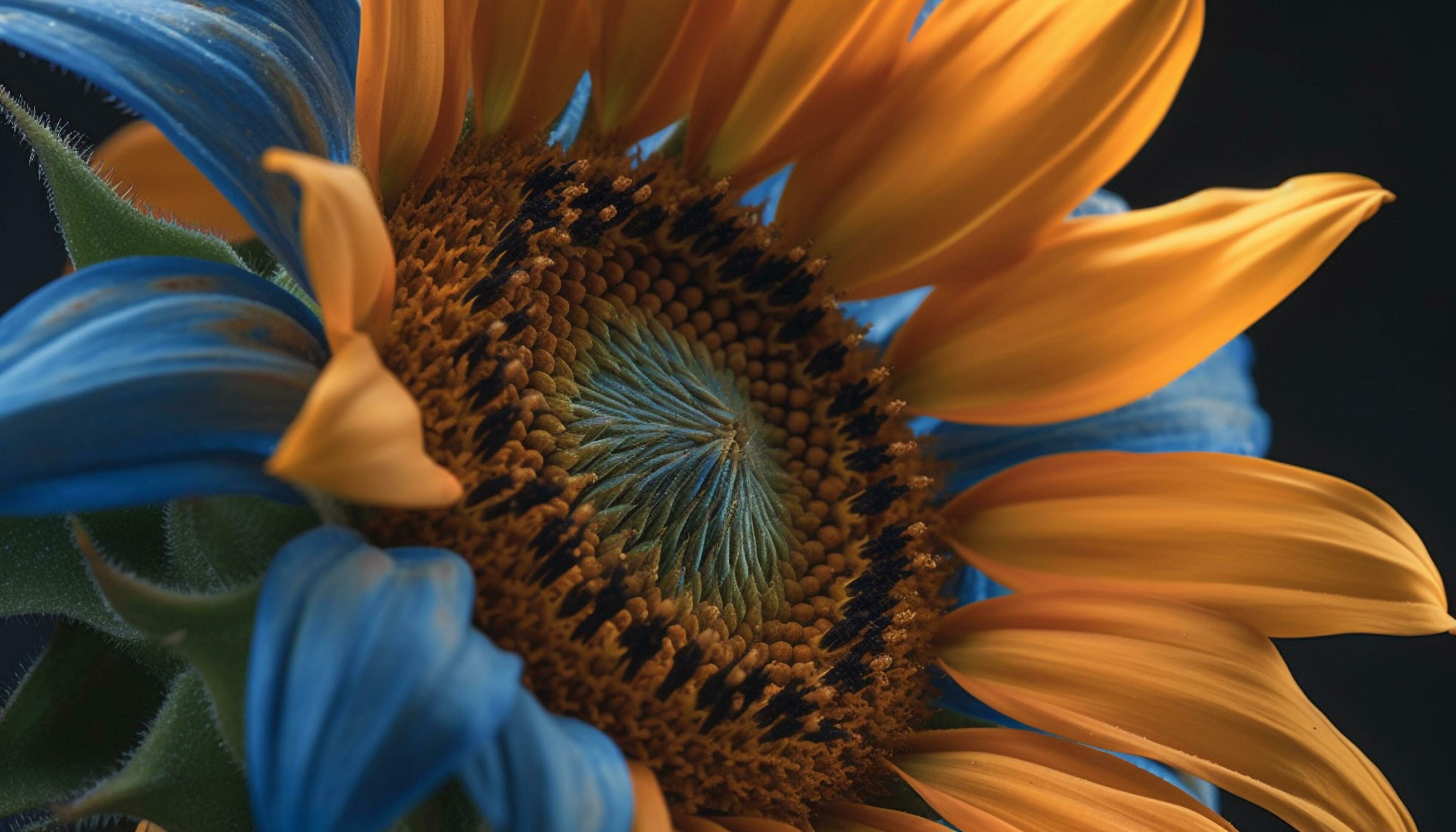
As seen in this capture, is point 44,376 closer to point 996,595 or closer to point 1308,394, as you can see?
point 996,595

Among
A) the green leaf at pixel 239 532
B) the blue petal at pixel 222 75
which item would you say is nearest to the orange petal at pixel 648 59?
the blue petal at pixel 222 75

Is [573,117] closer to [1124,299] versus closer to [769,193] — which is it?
[769,193]

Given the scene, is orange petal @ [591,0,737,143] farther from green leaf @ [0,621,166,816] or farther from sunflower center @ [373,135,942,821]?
green leaf @ [0,621,166,816]

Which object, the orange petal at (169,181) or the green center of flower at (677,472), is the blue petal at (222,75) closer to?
the green center of flower at (677,472)

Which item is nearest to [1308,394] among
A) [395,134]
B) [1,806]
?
[395,134]

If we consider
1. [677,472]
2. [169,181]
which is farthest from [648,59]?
[169,181]

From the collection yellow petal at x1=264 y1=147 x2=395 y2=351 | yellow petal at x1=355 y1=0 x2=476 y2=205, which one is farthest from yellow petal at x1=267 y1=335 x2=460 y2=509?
yellow petal at x1=355 y1=0 x2=476 y2=205
